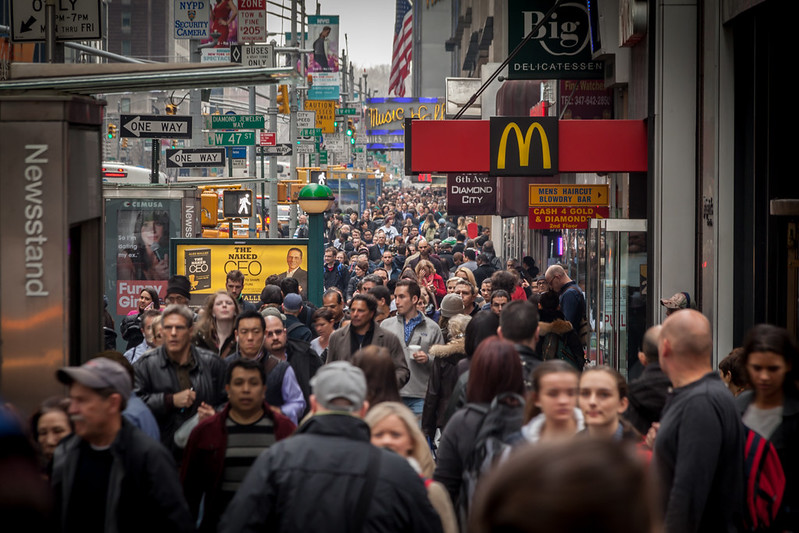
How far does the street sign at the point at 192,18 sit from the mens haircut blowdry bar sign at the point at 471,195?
258 inches

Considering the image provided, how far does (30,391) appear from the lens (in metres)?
→ 5.82

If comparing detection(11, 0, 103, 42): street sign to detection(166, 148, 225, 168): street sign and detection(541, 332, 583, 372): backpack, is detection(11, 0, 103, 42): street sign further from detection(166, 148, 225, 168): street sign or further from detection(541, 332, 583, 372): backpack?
detection(166, 148, 225, 168): street sign

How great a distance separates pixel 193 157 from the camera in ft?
75.8

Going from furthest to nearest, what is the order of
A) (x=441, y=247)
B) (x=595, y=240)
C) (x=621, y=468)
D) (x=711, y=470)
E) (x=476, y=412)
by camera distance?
1. (x=441, y=247)
2. (x=595, y=240)
3. (x=476, y=412)
4. (x=711, y=470)
5. (x=621, y=468)

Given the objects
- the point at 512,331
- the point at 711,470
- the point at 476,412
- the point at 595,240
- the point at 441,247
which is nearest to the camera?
the point at 711,470

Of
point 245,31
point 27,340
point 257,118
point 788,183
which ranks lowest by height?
point 27,340

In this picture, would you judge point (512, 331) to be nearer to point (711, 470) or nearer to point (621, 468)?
point (711, 470)

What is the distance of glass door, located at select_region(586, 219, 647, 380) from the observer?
1191 cm

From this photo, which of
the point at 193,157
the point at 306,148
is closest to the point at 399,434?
the point at 193,157

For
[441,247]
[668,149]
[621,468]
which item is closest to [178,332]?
[621,468]

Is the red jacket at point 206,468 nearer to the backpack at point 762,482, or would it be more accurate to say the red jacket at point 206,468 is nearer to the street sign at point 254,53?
the backpack at point 762,482

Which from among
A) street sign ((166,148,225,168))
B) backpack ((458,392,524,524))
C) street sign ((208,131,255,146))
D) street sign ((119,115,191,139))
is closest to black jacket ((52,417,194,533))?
backpack ((458,392,524,524))

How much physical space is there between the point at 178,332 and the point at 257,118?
18571 millimetres

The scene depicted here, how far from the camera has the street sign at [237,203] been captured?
25.0 m
